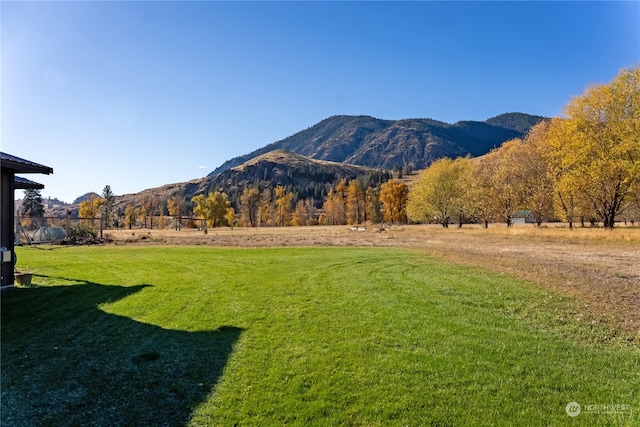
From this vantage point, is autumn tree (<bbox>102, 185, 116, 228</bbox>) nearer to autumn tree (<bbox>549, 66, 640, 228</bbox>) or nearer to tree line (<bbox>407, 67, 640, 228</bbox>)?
tree line (<bbox>407, 67, 640, 228</bbox>)

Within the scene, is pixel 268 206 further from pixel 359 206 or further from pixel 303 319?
pixel 303 319

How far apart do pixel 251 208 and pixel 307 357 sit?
112007 millimetres

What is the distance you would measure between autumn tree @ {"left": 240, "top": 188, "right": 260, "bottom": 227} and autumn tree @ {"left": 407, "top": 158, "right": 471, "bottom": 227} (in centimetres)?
6072

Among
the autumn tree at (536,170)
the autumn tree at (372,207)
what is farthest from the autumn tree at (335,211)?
the autumn tree at (536,170)

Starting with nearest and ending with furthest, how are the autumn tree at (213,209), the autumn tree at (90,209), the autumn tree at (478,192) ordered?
the autumn tree at (478,192) < the autumn tree at (213,209) < the autumn tree at (90,209)

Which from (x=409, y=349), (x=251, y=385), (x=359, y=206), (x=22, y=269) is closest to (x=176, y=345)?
(x=251, y=385)

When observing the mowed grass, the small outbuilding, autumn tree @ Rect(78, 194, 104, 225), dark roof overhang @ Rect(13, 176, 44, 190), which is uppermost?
autumn tree @ Rect(78, 194, 104, 225)

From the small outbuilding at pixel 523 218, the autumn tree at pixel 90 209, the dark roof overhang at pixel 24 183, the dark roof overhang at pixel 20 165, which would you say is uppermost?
the autumn tree at pixel 90 209

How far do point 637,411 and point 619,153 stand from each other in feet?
119

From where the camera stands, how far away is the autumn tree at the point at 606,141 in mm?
32812

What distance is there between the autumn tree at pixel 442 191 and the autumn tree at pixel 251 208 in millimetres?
60720

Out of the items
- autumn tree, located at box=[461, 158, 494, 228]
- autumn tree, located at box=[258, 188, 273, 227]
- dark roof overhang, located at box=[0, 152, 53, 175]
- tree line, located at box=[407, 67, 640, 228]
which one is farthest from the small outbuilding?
dark roof overhang, located at box=[0, 152, 53, 175]

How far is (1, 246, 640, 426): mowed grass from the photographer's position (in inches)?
202

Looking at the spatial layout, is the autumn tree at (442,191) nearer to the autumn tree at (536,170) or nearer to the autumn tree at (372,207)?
the autumn tree at (536,170)
